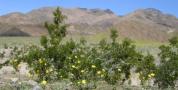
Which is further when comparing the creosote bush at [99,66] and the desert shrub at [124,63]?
the desert shrub at [124,63]

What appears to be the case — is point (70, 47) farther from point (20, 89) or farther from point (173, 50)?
point (20, 89)

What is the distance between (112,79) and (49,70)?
2740mm

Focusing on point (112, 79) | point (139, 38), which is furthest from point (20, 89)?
point (139, 38)

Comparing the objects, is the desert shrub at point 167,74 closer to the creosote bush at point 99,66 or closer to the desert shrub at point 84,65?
the creosote bush at point 99,66

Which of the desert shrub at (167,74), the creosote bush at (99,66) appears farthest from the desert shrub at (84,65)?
the desert shrub at (167,74)

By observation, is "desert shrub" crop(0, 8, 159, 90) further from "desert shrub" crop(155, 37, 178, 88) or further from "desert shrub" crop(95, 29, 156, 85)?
"desert shrub" crop(155, 37, 178, 88)

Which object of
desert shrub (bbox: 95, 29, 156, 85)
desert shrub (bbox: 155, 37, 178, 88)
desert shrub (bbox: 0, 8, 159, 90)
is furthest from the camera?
desert shrub (bbox: 155, 37, 178, 88)

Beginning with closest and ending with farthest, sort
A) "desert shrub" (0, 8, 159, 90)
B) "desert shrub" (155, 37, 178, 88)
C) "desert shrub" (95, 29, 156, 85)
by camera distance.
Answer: "desert shrub" (0, 8, 159, 90), "desert shrub" (95, 29, 156, 85), "desert shrub" (155, 37, 178, 88)

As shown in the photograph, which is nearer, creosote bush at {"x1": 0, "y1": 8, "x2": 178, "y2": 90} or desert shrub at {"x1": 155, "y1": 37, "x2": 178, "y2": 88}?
creosote bush at {"x1": 0, "y1": 8, "x2": 178, "y2": 90}

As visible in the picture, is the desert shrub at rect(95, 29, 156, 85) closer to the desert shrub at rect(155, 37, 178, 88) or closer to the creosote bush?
the creosote bush

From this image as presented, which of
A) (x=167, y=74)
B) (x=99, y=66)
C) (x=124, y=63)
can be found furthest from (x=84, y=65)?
(x=124, y=63)

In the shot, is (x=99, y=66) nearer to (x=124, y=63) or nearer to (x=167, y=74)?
(x=124, y=63)

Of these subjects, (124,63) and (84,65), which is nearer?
(84,65)

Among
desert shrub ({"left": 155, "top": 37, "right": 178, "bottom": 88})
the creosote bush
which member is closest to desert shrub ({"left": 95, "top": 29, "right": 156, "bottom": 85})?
the creosote bush
